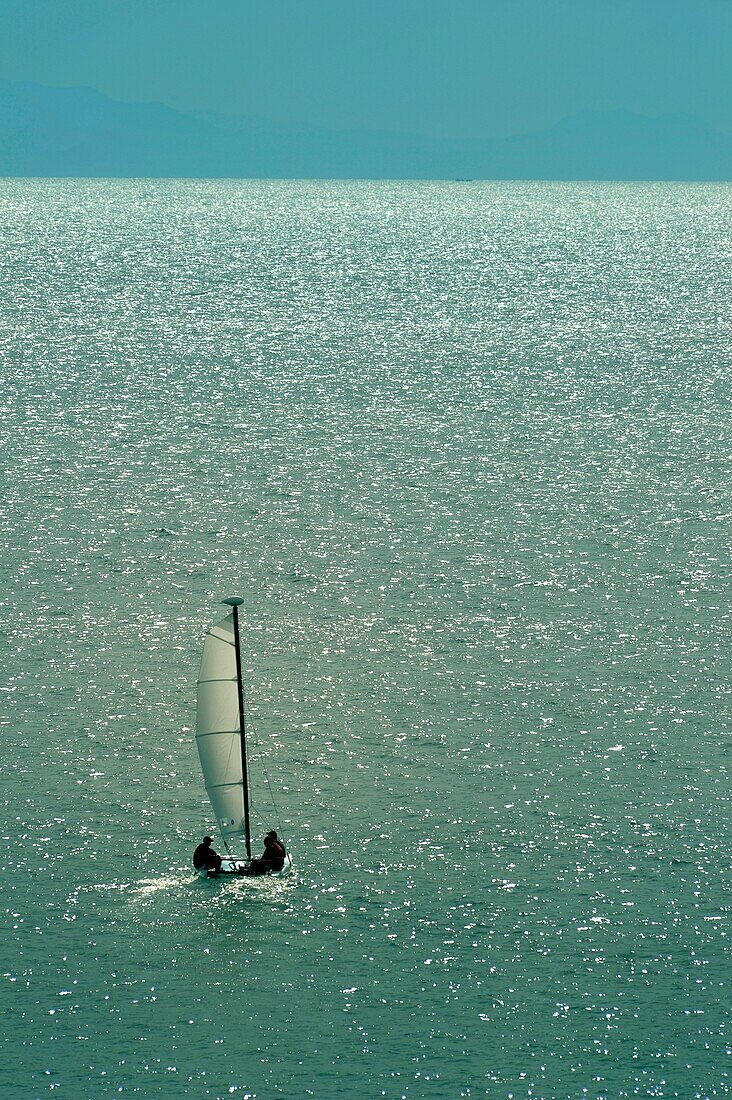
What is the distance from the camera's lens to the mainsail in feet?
171

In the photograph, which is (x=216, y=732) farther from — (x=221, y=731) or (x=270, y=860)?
(x=270, y=860)

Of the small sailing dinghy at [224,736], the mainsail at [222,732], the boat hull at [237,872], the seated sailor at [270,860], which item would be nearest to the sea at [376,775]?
the boat hull at [237,872]

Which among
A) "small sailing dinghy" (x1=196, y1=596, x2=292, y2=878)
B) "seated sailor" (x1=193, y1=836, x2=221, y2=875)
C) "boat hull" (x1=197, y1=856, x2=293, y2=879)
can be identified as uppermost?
"small sailing dinghy" (x1=196, y1=596, x2=292, y2=878)

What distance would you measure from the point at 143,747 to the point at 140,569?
26.1 m

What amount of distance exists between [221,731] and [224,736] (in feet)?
0.71

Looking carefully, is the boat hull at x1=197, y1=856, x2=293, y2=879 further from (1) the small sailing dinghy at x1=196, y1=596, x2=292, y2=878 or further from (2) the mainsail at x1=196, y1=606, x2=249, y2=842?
(2) the mainsail at x1=196, y1=606, x2=249, y2=842

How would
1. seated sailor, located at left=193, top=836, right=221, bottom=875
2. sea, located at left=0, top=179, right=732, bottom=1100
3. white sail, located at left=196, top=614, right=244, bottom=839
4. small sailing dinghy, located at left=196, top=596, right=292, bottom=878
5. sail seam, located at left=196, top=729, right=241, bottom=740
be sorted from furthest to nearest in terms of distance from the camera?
sail seam, located at left=196, top=729, right=241, bottom=740 → white sail, located at left=196, top=614, right=244, bottom=839 → small sailing dinghy, located at left=196, top=596, right=292, bottom=878 → seated sailor, located at left=193, top=836, right=221, bottom=875 → sea, located at left=0, top=179, right=732, bottom=1100

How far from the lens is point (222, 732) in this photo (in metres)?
52.8

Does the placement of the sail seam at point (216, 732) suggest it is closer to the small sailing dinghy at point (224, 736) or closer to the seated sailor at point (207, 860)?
the small sailing dinghy at point (224, 736)

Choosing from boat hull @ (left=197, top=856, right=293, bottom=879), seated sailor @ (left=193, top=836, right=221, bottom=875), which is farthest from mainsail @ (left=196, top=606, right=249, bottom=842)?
seated sailor @ (left=193, top=836, right=221, bottom=875)

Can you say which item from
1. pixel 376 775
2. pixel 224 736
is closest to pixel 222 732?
pixel 224 736

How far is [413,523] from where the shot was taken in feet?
322

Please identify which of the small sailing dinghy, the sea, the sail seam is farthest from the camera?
the sail seam

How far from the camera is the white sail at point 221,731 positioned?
2047 inches
